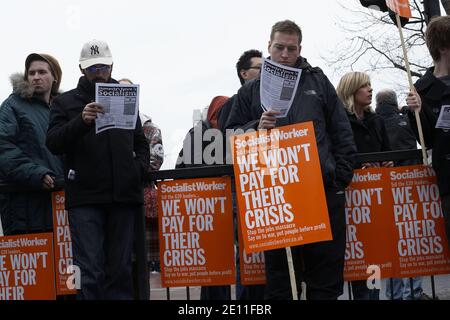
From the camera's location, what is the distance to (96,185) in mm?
6344

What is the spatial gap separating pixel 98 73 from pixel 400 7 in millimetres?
2424

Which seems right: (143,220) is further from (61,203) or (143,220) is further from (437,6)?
(437,6)

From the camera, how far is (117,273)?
6.42m

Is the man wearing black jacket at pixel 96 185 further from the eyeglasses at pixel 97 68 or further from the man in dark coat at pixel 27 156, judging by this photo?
the man in dark coat at pixel 27 156

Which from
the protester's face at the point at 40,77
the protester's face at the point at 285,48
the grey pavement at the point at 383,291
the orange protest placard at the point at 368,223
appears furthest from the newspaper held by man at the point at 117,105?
the grey pavement at the point at 383,291

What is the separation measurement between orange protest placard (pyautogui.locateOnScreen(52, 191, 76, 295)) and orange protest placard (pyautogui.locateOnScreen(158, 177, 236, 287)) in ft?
2.57

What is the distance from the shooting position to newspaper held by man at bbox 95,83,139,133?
6.10 metres

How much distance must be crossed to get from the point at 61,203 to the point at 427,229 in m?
2.85

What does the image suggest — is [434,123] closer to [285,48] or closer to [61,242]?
[285,48]

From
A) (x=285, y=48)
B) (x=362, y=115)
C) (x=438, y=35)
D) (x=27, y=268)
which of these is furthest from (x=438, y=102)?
(x=27, y=268)

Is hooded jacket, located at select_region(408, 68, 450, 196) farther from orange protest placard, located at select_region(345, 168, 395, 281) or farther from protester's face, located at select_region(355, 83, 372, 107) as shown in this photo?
protester's face, located at select_region(355, 83, 372, 107)
